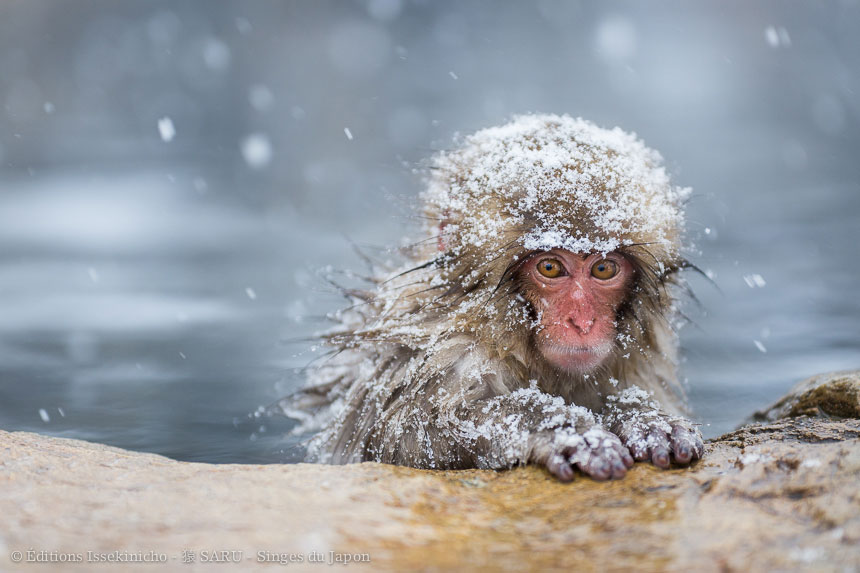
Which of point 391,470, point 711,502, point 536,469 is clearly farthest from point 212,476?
point 711,502

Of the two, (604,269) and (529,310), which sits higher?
(604,269)

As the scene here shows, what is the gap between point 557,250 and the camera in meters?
2.75

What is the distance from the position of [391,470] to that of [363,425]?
1057 mm

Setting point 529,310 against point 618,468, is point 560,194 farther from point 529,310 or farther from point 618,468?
point 618,468

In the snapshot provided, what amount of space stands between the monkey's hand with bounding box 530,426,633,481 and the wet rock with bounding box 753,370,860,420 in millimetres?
1520

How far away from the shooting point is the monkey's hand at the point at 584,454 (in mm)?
2133

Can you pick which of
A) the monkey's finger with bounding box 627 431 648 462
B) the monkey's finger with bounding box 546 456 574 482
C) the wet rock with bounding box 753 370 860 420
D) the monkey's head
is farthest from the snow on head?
the wet rock with bounding box 753 370 860 420

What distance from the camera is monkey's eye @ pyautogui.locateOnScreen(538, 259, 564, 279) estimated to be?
274cm

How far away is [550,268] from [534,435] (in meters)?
0.66

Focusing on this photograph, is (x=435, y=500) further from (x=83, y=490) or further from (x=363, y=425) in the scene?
(x=363, y=425)

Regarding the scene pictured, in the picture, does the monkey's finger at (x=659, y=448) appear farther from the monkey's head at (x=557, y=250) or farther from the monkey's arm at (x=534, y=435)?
the monkey's head at (x=557, y=250)

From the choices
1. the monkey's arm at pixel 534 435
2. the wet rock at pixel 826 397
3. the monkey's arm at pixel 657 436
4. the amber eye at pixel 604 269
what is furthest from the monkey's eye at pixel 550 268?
the wet rock at pixel 826 397

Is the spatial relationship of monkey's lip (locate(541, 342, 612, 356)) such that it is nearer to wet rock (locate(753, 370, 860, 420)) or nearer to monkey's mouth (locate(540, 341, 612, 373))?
monkey's mouth (locate(540, 341, 612, 373))

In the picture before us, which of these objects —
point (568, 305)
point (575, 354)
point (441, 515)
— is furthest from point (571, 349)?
point (441, 515)
